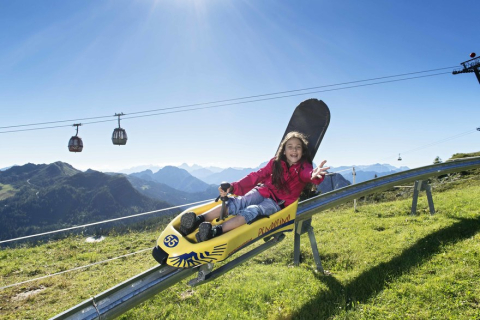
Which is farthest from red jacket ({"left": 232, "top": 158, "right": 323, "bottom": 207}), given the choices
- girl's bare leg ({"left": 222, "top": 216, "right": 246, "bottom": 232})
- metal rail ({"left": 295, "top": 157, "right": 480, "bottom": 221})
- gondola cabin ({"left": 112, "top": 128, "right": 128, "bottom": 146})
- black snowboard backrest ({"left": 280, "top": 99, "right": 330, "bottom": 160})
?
gondola cabin ({"left": 112, "top": 128, "right": 128, "bottom": 146})

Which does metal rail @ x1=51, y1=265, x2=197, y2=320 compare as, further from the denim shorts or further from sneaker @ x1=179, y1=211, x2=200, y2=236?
the denim shorts

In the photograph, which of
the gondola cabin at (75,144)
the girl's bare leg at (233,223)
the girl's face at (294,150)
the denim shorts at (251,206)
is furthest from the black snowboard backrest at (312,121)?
the gondola cabin at (75,144)

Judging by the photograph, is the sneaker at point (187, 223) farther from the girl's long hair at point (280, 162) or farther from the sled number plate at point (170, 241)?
the girl's long hair at point (280, 162)

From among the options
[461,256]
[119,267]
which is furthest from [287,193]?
[119,267]

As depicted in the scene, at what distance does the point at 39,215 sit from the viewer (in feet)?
650

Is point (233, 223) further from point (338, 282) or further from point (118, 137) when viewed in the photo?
point (118, 137)

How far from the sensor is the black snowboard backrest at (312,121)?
6.06 metres

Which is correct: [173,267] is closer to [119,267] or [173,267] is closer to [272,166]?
[272,166]

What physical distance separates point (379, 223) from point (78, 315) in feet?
20.3

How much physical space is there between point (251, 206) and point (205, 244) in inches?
38.4

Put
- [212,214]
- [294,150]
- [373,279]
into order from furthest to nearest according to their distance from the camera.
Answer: [294,150] < [212,214] < [373,279]

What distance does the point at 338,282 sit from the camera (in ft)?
12.7

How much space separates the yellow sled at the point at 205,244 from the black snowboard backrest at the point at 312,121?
2.66m

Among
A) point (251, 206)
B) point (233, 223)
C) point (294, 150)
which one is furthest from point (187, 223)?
point (294, 150)
